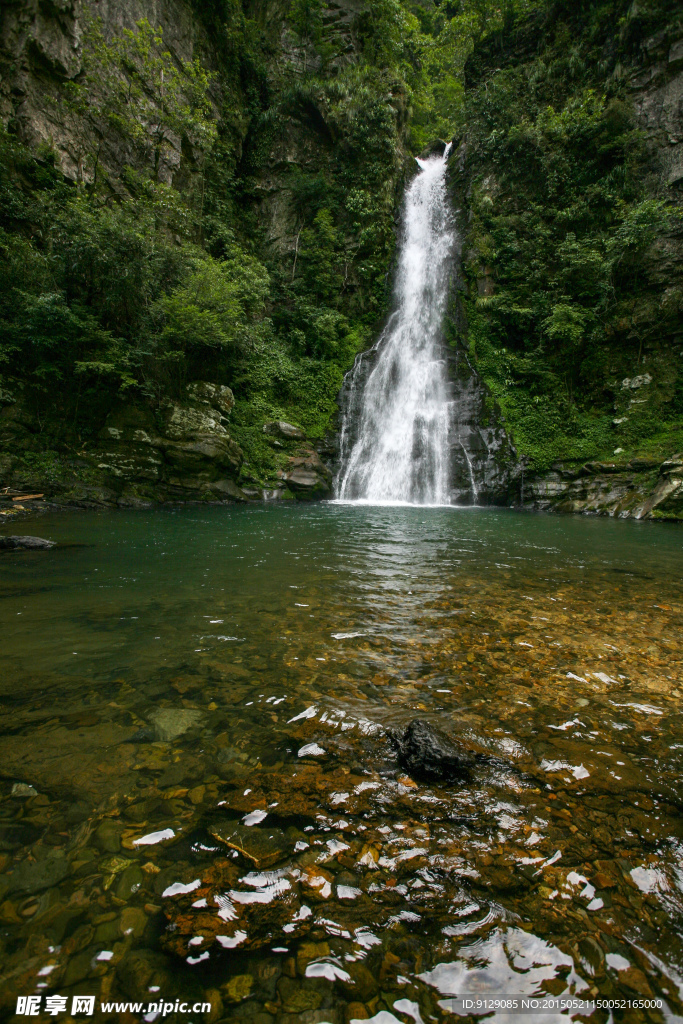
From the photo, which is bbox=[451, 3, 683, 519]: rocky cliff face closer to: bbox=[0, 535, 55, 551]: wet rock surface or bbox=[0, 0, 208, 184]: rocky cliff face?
bbox=[0, 535, 55, 551]: wet rock surface

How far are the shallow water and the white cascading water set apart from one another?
1181 cm

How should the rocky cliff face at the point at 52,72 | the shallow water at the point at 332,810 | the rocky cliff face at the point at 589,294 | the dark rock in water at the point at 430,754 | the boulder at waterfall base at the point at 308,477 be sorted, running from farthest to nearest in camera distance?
the boulder at waterfall base at the point at 308,477 < the rocky cliff face at the point at 589,294 < the rocky cliff face at the point at 52,72 < the dark rock in water at the point at 430,754 < the shallow water at the point at 332,810

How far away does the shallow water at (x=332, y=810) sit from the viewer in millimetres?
1255

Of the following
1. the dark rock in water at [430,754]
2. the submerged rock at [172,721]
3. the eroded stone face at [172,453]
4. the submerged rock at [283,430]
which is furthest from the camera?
the submerged rock at [283,430]

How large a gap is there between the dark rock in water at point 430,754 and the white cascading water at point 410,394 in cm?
1326

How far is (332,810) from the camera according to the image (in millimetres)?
1847

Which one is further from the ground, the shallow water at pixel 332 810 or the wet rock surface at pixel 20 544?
the wet rock surface at pixel 20 544

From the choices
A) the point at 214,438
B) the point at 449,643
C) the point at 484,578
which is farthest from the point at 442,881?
the point at 214,438

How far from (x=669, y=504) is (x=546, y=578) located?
28.9 feet

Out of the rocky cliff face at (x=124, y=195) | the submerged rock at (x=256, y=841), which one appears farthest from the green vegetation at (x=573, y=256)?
the submerged rock at (x=256, y=841)

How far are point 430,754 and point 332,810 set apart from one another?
53 centimetres

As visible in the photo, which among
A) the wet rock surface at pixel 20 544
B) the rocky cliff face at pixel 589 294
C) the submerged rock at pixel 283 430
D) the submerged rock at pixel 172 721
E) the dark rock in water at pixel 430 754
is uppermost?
the rocky cliff face at pixel 589 294

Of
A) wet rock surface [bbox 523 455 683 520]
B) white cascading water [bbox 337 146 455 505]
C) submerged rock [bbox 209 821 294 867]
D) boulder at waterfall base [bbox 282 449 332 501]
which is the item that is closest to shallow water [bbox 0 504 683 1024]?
submerged rock [bbox 209 821 294 867]

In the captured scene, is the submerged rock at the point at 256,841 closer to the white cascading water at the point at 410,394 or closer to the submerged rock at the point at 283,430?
the white cascading water at the point at 410,394
